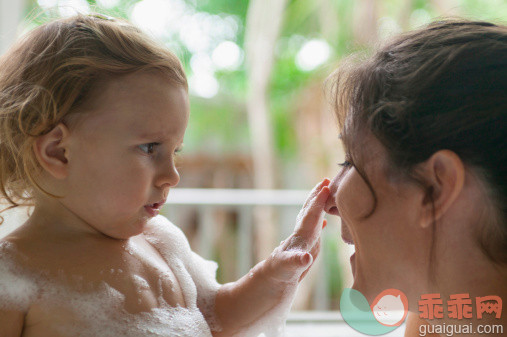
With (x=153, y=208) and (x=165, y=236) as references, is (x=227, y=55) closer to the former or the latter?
(x=165, y=236)

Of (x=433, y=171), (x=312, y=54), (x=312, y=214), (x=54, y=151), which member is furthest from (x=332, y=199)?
(x=312, y=54)

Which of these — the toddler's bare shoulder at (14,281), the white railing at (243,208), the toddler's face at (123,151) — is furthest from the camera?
the white railing at (243,208)

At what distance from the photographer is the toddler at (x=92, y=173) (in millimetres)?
984

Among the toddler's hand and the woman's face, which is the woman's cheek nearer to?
the woman's face

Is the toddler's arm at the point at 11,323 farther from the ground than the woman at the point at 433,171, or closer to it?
closer to it

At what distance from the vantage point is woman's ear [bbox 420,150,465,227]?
2.64ft

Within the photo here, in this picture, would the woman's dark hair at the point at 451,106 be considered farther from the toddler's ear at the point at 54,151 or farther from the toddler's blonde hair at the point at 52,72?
the toddler's ear at the point at 54,151

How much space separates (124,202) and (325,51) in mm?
4027

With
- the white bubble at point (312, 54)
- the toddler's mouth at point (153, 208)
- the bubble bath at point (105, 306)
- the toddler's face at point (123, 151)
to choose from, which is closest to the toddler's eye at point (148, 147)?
the toddler's face at point (123, 151)

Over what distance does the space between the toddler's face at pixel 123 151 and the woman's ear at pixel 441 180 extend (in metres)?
0.49

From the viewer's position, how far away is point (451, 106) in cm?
81

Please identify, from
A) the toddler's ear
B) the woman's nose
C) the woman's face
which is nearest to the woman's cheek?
the woman's face

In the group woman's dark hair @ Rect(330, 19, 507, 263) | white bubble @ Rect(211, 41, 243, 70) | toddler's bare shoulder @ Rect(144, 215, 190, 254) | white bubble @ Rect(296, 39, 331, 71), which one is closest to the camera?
woman's dark hair @ Rect(330, 19, 507, 263)

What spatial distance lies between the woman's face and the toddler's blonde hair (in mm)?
426
